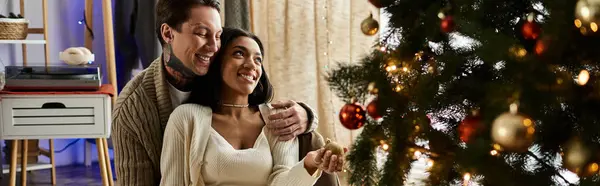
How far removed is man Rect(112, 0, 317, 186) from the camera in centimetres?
177

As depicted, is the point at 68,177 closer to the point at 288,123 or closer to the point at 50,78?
the point at 50,78

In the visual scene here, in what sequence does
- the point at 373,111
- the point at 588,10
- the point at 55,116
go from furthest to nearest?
the point at 55,116 → the point at 373,111 → the point at 588,10

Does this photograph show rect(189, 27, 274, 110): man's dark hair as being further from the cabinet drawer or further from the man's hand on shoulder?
the cabinet drawer

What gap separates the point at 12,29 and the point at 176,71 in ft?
5.55

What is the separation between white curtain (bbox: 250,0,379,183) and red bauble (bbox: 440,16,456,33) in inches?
108

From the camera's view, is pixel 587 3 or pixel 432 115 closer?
pixel 587 3

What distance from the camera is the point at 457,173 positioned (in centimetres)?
97

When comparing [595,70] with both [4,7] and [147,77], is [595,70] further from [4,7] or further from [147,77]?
[4,7]

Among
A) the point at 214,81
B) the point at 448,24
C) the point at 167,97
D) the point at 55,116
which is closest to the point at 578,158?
the point at 448,24

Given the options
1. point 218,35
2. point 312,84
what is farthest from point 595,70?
point 312,84

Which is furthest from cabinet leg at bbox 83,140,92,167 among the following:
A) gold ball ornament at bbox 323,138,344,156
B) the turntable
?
gold ball ornament at bbox 323,138,344,156

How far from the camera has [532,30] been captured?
2.81ft

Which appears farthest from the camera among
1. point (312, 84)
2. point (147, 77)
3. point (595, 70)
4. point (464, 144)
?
point (312, 84)

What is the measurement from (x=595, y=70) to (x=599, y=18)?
0.38 feet
